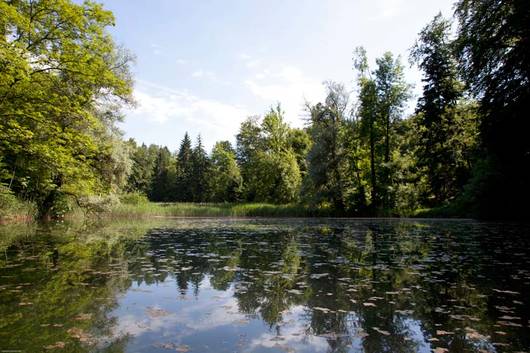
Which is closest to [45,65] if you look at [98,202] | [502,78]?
[98,202]

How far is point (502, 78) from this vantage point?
843 inches

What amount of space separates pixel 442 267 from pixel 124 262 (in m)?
8.09

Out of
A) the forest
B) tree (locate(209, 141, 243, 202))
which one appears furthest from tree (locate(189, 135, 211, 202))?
the forest

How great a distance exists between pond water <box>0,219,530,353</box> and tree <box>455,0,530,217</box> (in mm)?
12577

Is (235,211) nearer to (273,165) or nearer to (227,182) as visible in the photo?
(273,165)

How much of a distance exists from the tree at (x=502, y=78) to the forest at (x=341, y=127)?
70 millimetres

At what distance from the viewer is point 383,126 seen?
1614 inches

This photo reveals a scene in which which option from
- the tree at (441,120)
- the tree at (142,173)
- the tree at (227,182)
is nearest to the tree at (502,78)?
the tree at (441,120)

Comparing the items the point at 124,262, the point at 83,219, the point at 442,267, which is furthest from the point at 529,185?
the point at 83,219

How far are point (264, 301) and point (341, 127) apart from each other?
3404 centimetres

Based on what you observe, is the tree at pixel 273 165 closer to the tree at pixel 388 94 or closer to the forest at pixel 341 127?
the forest at pixel 341 127

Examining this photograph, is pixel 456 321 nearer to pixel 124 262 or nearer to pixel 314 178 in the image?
pixel 124 262

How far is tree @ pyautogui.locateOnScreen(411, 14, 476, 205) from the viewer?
36.2 meters

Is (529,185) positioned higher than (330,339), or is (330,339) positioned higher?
(529,185)
